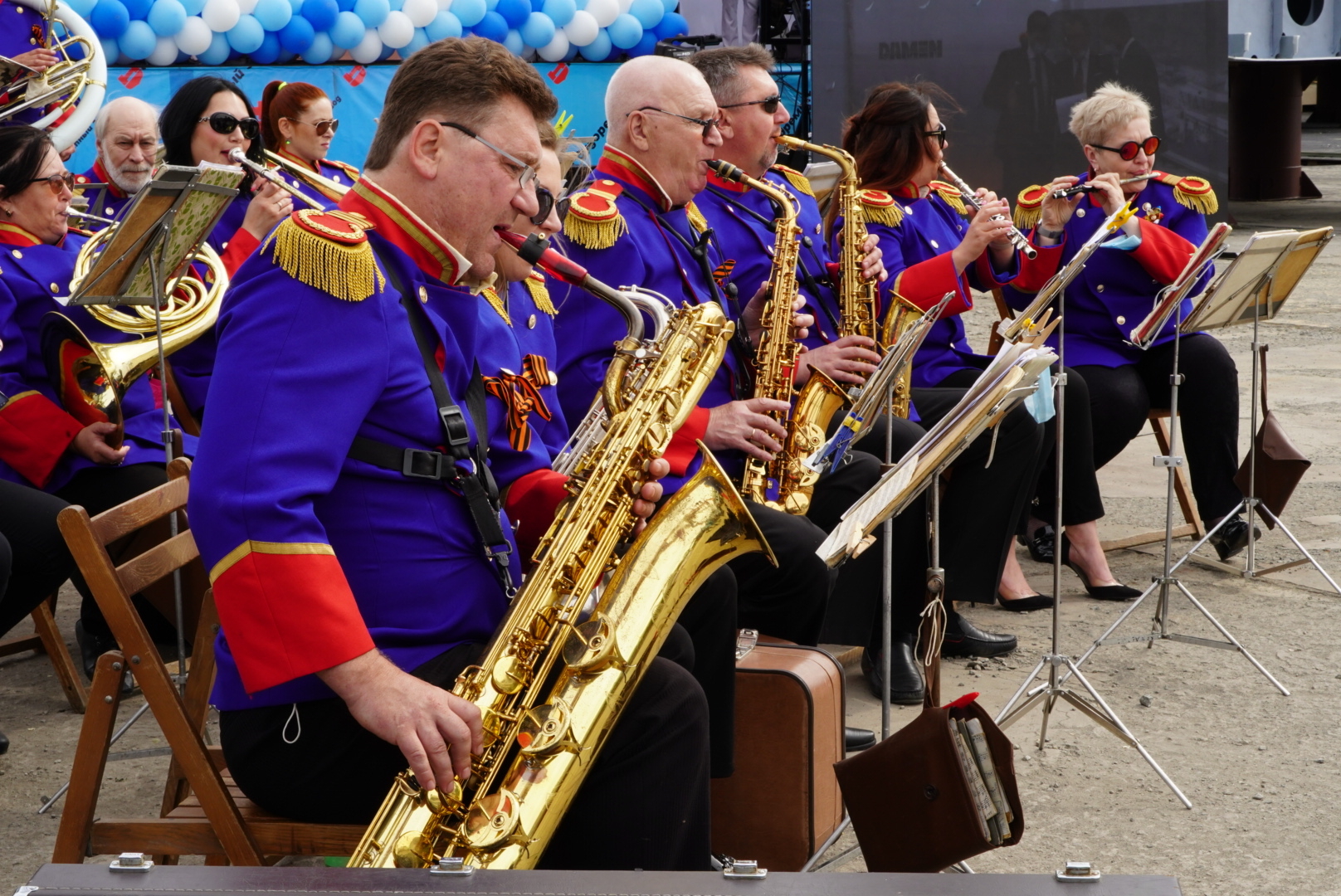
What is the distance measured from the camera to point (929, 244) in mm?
4910

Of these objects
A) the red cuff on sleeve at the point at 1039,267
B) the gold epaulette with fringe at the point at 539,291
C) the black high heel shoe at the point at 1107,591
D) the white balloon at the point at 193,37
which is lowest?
the black high heel shoe at the point at 1107,591

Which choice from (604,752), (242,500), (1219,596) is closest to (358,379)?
(242,500)

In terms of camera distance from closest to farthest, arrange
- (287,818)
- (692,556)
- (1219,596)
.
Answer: (287,818), (692,556), (1219,596)

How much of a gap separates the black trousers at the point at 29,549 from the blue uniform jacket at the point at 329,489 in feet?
5.13

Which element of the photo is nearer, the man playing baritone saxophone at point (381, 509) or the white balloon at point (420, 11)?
the man playing baritone saxophone at point (381, 509)

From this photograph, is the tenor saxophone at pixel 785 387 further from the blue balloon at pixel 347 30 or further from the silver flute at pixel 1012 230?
the blue balloon at pixel 347 30

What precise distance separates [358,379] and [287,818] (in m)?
0.73

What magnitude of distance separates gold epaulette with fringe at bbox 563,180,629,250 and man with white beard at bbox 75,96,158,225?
216cm

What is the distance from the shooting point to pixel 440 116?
2223 millimetres

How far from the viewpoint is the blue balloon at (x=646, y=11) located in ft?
40.5

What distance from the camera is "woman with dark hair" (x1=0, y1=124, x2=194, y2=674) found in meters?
3.79

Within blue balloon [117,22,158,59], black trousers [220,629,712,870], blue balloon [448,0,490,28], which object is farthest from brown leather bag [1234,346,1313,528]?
blue balloon [117,22,158,59]

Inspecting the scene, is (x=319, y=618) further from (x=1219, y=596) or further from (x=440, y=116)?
(x=1219, y=596)

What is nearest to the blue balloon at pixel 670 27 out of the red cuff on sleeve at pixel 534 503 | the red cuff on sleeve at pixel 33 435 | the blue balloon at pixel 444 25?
the blue balloon at pixel 444 25
